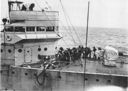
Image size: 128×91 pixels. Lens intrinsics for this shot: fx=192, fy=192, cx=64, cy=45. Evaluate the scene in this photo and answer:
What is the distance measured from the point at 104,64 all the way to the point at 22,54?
642 cm

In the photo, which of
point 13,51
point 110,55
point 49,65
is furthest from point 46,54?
point 110,55

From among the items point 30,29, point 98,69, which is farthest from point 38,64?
point 98,69

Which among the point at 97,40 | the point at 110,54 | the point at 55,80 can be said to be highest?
the point at 97,40

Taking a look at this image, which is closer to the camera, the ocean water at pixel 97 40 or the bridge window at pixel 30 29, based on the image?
the bridge window at pixel 30 29

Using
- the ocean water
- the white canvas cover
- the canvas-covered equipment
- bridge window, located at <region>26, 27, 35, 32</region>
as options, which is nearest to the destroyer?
bridge window, located at <region>26, 27, 35, 32</region>

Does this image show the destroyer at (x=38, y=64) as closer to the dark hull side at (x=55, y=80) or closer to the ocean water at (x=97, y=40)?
the dark hull side at (x=55, y=80)

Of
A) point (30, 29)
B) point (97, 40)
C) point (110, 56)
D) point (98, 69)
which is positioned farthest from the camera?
point (97, 40)

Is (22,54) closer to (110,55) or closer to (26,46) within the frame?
(26,46)

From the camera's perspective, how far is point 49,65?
47.1 ft

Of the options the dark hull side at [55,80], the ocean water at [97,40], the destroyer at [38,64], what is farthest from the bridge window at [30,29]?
the ocean water at [97,40]

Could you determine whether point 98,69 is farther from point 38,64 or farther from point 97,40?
point 97,40

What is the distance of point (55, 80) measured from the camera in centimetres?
1355

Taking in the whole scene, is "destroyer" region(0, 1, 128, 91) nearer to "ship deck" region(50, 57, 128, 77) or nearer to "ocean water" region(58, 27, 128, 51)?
"ship deck" region(50, 57, 128, 77)

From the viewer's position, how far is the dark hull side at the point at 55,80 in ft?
41.9
